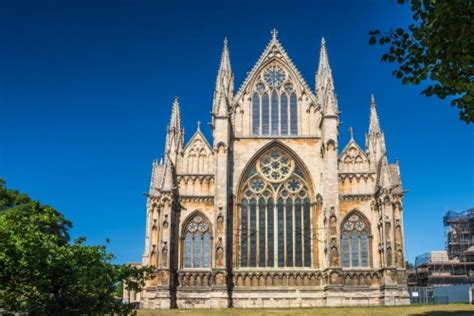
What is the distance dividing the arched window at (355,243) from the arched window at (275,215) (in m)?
2.91

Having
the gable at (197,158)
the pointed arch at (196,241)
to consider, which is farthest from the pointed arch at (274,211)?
the gable at (197,158)

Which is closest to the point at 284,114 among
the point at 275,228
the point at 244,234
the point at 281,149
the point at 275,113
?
the point at 275,113

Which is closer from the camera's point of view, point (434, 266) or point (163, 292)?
point (163, 292)

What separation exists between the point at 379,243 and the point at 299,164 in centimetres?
935

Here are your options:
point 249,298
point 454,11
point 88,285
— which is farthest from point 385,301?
point 454,11

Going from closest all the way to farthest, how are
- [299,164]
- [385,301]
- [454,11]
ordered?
[454,11]
[385,301]
[299,164]

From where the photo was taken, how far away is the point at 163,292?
4078cm

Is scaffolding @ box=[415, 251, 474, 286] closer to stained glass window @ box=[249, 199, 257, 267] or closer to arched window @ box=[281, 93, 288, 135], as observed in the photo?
arched window @ box=[281, 93, 288, 135]

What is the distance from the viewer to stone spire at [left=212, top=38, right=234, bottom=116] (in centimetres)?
4550

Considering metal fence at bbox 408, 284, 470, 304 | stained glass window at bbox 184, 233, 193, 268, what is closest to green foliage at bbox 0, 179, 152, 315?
stained glass window at bbox 184, 233, 193, 268

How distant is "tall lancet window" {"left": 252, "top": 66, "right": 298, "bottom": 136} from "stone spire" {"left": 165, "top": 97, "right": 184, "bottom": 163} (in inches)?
257

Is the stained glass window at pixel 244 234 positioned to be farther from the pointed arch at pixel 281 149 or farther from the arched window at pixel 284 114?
the arched window at pixel 284 114

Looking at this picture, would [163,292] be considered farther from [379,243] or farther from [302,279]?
[379,243]

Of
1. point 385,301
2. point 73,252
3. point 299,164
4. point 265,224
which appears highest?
point 299,164
